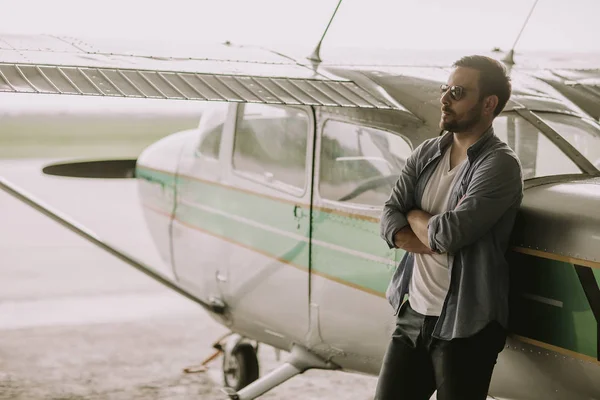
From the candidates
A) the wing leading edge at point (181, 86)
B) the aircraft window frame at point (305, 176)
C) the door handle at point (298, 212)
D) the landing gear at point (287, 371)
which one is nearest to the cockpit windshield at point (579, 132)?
the wing leading edge at point (181, 86)

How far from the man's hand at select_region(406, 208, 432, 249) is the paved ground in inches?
107

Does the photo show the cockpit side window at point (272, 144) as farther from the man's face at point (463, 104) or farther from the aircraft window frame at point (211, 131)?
the man's face at point (463, 104)

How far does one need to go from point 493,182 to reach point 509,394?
100cm

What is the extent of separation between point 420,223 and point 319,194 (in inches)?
49.8

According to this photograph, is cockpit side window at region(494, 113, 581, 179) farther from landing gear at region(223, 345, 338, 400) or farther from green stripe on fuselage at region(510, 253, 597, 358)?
landing gear at region(223, 345, 338, 400)

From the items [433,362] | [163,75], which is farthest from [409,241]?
[163,75]

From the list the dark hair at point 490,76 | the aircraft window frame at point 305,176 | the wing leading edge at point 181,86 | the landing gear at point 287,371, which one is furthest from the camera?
the landing gear at point 287,371

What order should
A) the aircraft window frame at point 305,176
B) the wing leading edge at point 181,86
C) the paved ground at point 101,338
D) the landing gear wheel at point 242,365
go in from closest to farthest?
the wing leading edge at point 181,86 < the aircraft window frame at point 305,176 < the landing gear wheel at point 242,365 < the paved ground at point 101,338

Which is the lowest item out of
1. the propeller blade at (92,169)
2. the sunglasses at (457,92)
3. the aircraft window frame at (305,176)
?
the propeller blade at (92,169)

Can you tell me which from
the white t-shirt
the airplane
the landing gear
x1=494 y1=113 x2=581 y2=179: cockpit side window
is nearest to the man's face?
the white t-shirt

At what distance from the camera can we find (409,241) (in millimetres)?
2436

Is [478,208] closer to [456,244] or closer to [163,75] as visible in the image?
[456,244]

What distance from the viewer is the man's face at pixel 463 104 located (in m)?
2.37

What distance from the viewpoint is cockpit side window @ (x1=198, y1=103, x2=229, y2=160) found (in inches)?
173
